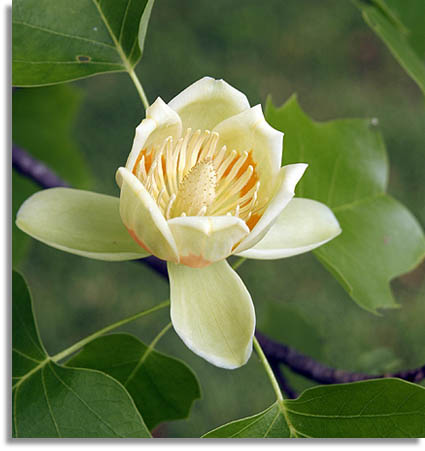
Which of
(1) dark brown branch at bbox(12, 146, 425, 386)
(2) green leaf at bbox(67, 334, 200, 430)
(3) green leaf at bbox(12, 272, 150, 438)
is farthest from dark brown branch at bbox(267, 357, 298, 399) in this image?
(3) green leaf at bbox(12, 272, 150, 438)

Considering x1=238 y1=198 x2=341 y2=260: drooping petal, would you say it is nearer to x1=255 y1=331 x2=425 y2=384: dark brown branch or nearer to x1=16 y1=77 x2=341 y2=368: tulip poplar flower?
x1=16 y1=77 x2=341 y2=368: tulip poplar flower

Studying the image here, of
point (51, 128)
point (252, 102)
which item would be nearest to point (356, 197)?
point (252, 102)

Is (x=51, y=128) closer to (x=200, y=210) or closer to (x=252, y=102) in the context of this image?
(x=252, y=102)

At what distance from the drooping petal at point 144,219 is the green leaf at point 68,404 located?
0.19m

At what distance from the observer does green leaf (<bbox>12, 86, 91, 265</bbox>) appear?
113cm

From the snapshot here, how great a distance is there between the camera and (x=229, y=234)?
1.93ft

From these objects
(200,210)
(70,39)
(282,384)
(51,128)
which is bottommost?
(282,384)

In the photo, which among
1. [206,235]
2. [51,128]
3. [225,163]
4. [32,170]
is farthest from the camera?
[51,128]

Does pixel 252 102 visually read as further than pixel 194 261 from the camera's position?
Yes

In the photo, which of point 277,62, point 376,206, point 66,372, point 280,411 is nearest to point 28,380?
point 66,372

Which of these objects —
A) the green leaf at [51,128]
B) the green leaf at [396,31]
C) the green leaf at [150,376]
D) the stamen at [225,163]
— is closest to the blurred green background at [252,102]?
the green leaf at [51,128]

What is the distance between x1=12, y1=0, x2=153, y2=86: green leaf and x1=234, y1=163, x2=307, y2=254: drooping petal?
279 mm

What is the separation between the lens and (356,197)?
2.91 ft

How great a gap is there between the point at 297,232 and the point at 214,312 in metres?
0.14
